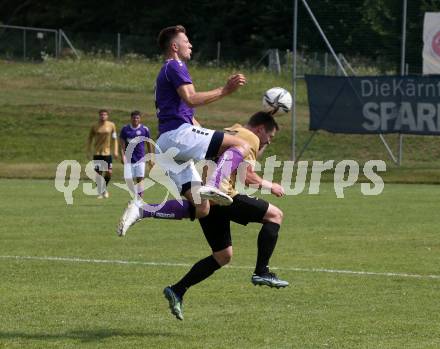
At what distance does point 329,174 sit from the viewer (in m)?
35.0

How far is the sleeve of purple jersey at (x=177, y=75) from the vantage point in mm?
10531

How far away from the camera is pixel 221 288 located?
12891 mm

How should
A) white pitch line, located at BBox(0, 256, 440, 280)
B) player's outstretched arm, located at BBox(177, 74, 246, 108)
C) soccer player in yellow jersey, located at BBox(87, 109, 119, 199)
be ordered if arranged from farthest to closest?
soccer player in yellow jersey, located at BBox(87, 109, 119, 199) → white pitch line, located at BBox(0, 256, 440, 280) → player's outstretched arm, located at BBox(177, 74, 246, 108)

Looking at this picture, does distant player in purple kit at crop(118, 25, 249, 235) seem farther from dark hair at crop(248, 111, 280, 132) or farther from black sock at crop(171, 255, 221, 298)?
black sock at crop(171, 255, 221, 298)

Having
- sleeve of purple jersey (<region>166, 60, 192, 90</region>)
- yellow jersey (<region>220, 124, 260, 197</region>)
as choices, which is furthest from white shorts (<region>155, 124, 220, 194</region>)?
sleeve of purple jersey (<region>166, 60, 192, 90</region>)

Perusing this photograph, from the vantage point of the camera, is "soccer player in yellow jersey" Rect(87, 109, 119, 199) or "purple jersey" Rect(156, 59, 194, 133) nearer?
"purple jersey" Rect(156, 59, 194, 133)

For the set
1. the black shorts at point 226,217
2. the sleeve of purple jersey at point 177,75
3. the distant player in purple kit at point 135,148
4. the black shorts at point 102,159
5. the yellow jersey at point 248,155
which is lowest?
the black shorts at point 102,159

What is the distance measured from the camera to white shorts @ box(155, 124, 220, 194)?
35.3 ft

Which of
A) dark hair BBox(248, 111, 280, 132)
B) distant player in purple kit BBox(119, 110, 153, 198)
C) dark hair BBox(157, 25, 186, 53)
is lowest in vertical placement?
distant player in purple kit BBox(119, 110, 153, 198)

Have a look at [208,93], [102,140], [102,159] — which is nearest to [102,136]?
[102,140]

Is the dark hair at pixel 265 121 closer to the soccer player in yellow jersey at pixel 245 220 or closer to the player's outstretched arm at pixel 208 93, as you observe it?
the soccer player in yellow jersey at pixel 245 220

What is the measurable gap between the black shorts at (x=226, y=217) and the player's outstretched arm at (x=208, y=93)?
1016 millimetres

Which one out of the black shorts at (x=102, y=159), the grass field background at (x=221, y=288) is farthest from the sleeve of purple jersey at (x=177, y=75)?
the black shorts at (x=102, y=159)

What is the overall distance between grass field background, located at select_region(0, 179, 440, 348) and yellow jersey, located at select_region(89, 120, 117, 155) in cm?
703
